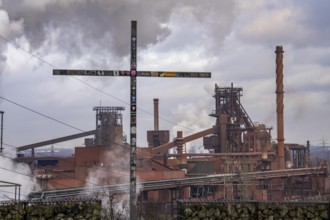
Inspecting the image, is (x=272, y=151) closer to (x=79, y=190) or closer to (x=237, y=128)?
(x=237, y=128)

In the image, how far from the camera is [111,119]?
2579 inches

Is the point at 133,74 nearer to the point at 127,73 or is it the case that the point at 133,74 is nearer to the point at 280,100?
the point at 127,73

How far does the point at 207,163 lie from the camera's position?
194 ft

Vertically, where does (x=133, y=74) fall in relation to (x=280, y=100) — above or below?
below

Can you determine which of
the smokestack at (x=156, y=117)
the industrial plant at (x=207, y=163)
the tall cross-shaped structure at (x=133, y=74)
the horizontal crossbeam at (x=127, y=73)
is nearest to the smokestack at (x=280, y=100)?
the industrial plant at (x=207, y=163)

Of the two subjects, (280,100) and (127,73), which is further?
(280,100)

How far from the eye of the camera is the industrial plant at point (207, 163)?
50.1 metres

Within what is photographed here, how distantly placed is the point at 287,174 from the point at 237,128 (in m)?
8.81

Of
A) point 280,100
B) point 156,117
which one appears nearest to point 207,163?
point 280,100

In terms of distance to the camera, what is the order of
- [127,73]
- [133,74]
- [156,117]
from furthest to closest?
[156,117]
[127,73]
[133,74]

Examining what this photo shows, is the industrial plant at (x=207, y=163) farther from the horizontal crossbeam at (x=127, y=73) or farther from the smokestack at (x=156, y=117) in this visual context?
the horizontal crossbeam at (x=127, y=73)

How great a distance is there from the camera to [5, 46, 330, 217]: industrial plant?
50.1 meters

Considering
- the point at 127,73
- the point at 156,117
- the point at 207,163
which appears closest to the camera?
the point at 127,73

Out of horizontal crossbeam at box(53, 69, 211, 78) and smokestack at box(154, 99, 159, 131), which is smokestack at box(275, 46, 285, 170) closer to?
smokestack at box(154, 99, 159, 131)
